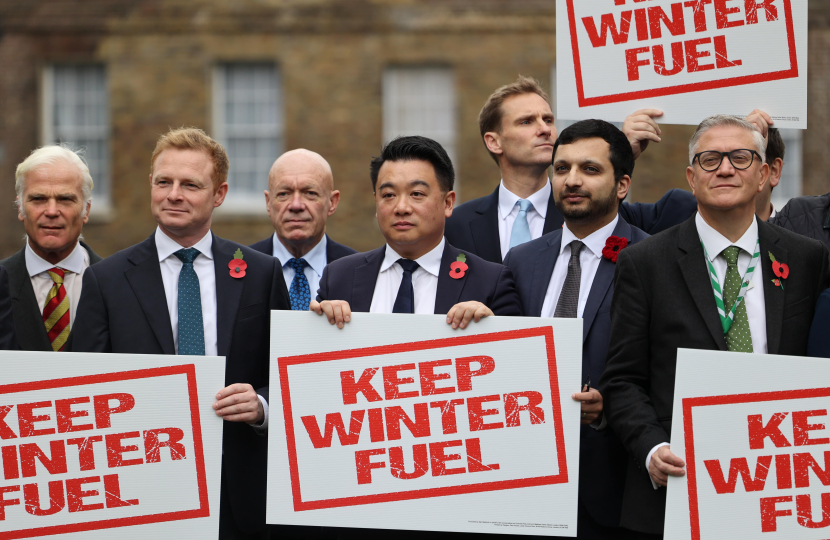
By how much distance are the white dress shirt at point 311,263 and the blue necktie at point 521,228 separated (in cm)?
119

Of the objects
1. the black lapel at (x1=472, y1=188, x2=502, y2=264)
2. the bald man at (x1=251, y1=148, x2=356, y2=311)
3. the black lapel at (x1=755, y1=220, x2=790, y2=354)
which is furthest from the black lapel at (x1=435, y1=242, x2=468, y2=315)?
the bald man at (x1=251, y1=148, x2=356, y2=311)

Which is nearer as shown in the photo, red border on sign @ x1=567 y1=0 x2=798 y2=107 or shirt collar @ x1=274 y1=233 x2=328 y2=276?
red border on sign @ x1=567 y1=0 x2=798 y2=107

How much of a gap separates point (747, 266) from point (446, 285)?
1.26m

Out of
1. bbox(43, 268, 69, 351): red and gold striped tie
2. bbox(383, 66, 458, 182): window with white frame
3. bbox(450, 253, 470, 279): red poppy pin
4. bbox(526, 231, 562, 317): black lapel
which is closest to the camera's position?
bbox(450, 253, 470, 279): red poppy pin

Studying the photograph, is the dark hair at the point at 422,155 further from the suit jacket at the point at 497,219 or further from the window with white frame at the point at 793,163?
the window with white frame at the point at 793,163

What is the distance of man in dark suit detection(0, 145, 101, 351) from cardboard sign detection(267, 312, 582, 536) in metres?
1.59

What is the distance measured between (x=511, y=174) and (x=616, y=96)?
3.07ft

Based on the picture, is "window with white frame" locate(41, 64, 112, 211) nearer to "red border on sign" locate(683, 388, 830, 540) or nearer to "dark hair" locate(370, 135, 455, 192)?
"dark hair" locate(370, 135, 455, 192)

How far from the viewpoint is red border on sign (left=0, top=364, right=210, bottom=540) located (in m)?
3.57

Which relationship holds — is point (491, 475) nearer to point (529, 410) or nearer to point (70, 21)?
point (529, 410)

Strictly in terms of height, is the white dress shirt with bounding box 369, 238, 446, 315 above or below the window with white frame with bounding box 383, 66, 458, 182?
below

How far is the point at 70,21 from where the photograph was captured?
1502 centimetres

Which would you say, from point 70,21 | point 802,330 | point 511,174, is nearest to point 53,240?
point 511,174

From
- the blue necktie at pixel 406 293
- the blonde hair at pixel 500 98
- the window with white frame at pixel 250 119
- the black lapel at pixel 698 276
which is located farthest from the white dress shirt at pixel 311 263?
the window with white frame at pixel 250 119
